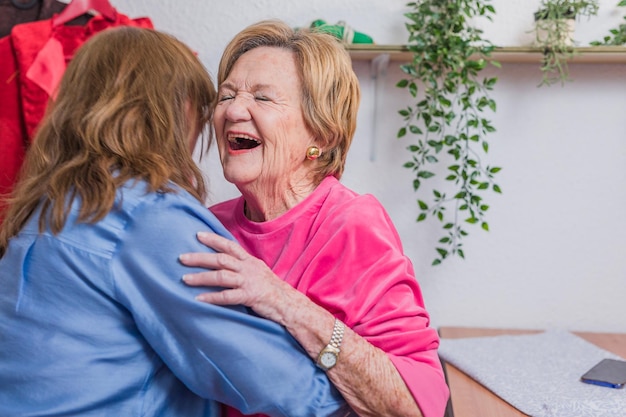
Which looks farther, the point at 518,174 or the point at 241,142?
the point at 518,174

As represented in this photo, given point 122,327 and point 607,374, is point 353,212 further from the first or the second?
point 607,374

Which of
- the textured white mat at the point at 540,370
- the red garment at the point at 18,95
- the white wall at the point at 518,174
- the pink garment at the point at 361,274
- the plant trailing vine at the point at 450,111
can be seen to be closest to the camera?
the pink garment at the point at 361,274

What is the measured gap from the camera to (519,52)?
2.10 meters

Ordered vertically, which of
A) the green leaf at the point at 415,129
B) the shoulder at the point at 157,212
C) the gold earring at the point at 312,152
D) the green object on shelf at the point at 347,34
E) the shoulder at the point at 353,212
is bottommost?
the shoulder at the point at 353,212

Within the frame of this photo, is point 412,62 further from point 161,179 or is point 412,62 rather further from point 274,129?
point 161,179

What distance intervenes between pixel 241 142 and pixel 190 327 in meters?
0.47

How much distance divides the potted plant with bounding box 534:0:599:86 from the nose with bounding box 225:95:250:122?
1.11 metres

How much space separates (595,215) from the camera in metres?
2.31

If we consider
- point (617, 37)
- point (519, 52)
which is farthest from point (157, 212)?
point (617, 37)

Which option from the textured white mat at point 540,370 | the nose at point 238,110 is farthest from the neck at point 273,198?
the textured white mat at point 540,370

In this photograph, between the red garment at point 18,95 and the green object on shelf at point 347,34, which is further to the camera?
the green object on shelf at point 347,34

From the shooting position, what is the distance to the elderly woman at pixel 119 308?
1.06 m

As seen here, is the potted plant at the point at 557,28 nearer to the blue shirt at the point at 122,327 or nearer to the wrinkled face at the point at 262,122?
the wrinkled face at the point at 262,122

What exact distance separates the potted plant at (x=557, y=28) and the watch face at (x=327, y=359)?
1.33 meters
